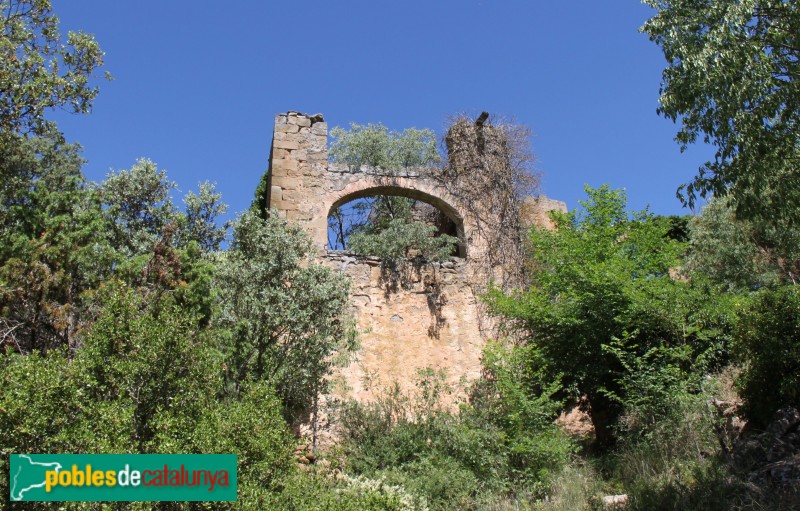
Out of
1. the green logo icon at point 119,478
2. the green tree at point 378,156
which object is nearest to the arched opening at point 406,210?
the green tree at point 378,156

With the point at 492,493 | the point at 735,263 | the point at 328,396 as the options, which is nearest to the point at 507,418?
the point at 492,493

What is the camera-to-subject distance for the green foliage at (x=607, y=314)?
1031 centimetres

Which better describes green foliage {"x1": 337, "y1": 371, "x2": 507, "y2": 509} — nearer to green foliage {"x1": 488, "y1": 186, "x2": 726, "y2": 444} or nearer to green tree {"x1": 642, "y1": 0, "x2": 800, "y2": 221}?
green foliage {"x1": 488, "y1": 186, "x2": 726, "y2": 444}

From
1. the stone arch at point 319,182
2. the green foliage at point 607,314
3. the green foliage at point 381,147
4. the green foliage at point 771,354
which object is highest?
the green foliage at point 381,147

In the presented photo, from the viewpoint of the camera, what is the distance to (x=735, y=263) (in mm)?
16297

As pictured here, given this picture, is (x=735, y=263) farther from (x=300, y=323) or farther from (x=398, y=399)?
(x=300, y=323)

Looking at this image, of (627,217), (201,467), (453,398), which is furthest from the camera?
(627,217)

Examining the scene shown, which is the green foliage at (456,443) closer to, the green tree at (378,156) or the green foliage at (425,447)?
the green foliage at (425,447)

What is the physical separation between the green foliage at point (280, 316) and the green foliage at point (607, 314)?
3.56 m

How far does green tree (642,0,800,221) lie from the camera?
7188 millimetres

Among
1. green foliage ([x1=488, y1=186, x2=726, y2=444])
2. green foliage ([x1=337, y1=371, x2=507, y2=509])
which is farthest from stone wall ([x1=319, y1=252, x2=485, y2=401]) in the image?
green foliage ([x1=488, y1=186, x2=726, y2=444])

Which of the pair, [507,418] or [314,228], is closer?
[507,418]

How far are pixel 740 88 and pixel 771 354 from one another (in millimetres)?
3370

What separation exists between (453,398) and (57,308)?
256 inches
